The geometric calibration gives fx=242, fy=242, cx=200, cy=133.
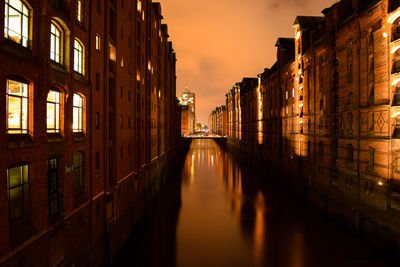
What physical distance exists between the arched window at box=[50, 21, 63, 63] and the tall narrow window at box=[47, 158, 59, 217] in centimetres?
408

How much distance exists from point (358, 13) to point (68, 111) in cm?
1941

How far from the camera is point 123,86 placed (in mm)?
17578

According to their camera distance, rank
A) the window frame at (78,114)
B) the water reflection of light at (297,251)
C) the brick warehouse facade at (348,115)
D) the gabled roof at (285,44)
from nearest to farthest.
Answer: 1. the window frame at (78,114)
2. the brick warehouse facade at (348,115)
3. the water reflection of light at (297,251)
4. the gabled roof at (285,44)

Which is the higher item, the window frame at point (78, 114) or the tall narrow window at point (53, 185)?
the window frame at point (78, 114)

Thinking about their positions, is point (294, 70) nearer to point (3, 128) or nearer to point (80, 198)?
point (80, 198)

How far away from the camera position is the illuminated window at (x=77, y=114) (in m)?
11.0

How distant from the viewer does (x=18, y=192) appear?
7.48 m

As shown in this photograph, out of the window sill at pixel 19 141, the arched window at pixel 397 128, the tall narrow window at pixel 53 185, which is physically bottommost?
the tall narrow window at pixel 53 185

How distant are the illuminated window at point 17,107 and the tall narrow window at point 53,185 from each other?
1.98m

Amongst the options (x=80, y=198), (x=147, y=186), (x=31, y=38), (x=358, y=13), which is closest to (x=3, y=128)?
(x=31, y=38)

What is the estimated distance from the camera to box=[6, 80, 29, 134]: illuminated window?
7.20 meters

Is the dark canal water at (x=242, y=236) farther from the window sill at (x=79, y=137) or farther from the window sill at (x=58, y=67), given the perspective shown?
the window sill at (x=58, y=67)

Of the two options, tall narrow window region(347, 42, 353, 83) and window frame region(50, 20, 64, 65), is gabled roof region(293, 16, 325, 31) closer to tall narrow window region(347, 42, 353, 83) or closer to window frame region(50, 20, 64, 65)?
tall narrow window region(347, 42, 353, 83)

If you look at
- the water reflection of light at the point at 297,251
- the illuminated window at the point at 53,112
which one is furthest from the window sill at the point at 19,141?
the water reflection of light at the point at 297,251
